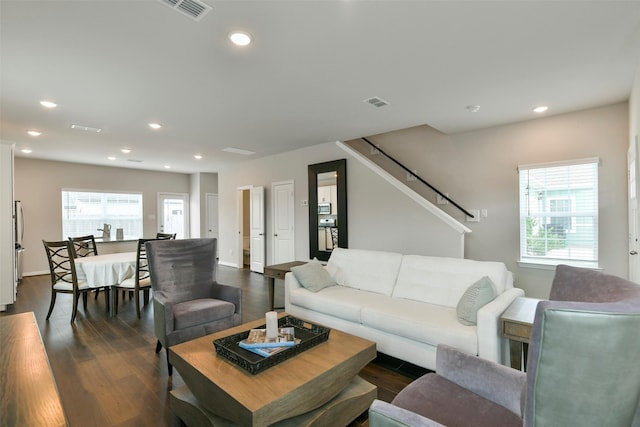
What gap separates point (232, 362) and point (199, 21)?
2.22 meters

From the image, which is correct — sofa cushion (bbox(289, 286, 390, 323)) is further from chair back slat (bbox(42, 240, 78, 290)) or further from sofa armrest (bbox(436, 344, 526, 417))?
chair back slat (bbox(42, 240, 78, 290))

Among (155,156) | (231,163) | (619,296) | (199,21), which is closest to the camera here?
(619,296)

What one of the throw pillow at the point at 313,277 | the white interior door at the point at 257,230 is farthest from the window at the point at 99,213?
the throw pillow at the point at 313,277

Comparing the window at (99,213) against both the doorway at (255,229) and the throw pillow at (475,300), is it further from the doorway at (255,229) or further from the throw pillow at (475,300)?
the throw pillow at (475,300)

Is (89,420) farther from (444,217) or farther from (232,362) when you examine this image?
(444,217)

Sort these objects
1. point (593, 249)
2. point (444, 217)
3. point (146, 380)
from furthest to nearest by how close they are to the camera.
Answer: point (444, 217), point (593, 249), point (146, 380)

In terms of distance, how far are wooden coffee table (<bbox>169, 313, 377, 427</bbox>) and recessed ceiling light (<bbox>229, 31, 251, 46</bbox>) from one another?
86.2 inches

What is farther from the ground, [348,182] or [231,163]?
[231,163]

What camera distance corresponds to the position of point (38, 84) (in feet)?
10.0

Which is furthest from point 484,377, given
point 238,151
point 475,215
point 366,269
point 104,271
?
point 238,151

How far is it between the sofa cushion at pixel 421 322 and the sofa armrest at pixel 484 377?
673 mm

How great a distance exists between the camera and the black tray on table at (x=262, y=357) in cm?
170

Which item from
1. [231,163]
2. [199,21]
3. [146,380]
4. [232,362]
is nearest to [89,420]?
[146,380]

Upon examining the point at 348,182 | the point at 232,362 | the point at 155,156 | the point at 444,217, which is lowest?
the point at 232,362
